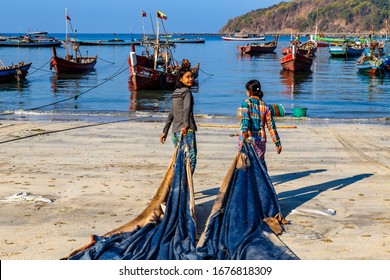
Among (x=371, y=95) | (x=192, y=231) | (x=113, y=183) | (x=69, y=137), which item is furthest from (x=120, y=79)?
(x=192, y=231)

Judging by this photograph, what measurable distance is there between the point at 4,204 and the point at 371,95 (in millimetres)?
29269

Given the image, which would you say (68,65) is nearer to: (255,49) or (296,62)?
(296,62)

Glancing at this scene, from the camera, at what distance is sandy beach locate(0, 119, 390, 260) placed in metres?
7.40

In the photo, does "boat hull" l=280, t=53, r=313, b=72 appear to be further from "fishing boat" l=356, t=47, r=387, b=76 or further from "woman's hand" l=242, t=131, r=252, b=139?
"woman's hand" l=242, t=131, r=252, b=139

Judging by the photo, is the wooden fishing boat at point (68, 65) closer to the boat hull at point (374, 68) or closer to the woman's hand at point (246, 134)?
the boat hull at point (374, 68)

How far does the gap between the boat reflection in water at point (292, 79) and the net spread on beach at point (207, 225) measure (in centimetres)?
3064

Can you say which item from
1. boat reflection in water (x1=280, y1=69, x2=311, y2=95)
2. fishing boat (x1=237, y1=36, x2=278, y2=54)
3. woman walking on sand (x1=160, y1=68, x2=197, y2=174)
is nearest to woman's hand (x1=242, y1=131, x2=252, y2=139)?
woman walking on sand (x1=160, y1=68, x2=197, y2=174)

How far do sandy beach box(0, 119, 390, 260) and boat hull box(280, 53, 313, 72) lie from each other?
40.3 meters

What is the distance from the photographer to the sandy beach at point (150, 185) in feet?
24.3

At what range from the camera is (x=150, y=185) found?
10133 millimetres

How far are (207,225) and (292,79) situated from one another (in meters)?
43.2

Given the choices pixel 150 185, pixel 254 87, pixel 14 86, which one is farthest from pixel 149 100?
pixel 254 87

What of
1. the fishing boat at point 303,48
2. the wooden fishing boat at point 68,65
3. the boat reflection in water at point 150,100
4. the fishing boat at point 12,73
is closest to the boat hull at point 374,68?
the fishing boat at point 303,48

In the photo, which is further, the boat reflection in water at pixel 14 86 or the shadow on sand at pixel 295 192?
the boat reflection in water at pixel 14 86
